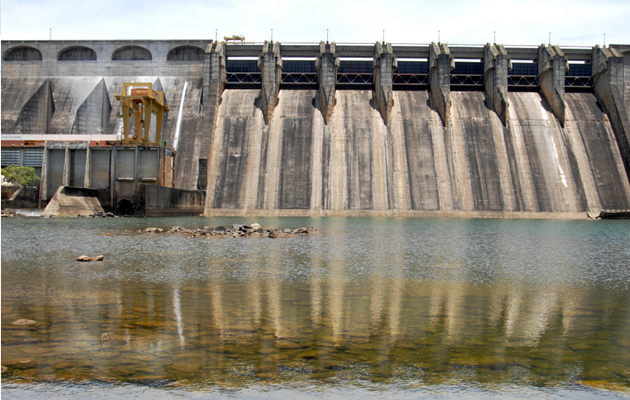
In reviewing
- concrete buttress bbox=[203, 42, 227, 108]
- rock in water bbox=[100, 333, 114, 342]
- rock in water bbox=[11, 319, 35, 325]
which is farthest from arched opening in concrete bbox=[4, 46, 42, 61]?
rock in water bbox=[100, 333, 114, 342]

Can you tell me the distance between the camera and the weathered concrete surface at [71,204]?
36.1 metres

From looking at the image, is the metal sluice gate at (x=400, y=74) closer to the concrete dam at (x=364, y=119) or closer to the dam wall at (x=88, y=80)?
the concrete dam at (x=364, y=119)

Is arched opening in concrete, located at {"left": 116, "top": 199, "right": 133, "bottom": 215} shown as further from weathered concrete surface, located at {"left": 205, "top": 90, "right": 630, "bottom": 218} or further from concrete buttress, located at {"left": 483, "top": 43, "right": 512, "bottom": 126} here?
concrete buttress, located at {"left": 483, "top": 43, "right": 512, "bottom": 126}

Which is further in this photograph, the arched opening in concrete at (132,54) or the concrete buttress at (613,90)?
the arched opening in concrete at (132,54)

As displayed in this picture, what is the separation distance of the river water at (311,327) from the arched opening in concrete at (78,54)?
43.0 metres

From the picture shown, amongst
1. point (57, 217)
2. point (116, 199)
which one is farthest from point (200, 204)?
point (57, 217)

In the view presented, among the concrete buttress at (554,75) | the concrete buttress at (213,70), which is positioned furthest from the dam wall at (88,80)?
the concrete buttress at (554,75)

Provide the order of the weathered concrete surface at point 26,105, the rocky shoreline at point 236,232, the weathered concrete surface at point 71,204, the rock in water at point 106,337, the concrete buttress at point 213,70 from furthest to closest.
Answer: the concrete buttress at point 213,70 < the weathered concrete surface at point 26,105 < the weathered concrete surface at point 71,204 < the rocky shoreline at point 236,232 < the rock in water at point 106,337

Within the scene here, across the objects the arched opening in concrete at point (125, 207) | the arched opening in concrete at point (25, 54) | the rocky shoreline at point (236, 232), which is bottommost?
the rocky shoreline at point (236, 232)

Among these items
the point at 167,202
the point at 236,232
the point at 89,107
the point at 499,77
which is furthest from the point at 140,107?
the point at 499,77

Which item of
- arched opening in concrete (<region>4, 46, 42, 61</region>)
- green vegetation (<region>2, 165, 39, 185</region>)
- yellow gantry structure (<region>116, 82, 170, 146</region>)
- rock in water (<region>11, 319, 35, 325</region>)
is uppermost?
arched opening in concrete (<region>4, 46, 42, 61</region>)

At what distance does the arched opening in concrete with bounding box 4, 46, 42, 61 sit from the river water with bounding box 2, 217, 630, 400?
45457mm

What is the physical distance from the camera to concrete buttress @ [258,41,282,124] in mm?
48562

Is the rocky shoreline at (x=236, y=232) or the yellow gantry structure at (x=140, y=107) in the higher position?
the yellow gantry structure at (x=140, y=107)
